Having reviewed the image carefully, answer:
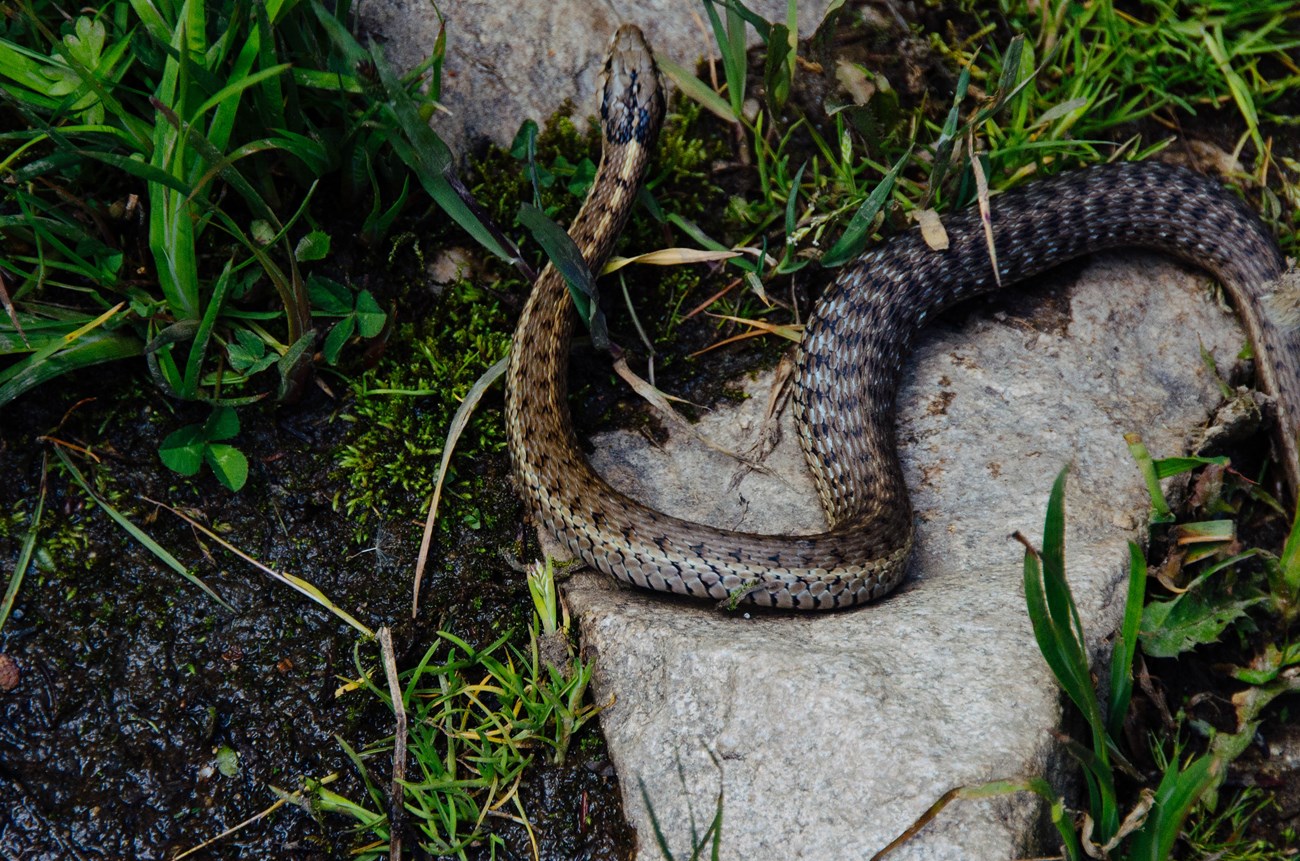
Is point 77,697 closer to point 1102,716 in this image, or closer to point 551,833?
point 551,833

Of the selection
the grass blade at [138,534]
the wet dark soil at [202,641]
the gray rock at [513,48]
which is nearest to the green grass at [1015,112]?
the gray rock at [513,48]

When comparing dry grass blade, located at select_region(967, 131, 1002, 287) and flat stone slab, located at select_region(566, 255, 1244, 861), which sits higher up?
dry grass blade, located at select_region(967, 131, 1002, 287)

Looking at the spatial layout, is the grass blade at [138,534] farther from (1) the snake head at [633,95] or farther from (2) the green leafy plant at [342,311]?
(1) the snake head at [633,95]

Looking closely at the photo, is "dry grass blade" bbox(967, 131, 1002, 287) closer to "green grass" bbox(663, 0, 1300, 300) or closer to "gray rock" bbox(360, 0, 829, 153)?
"green grass" bbox(663, 0, 1300, 300)

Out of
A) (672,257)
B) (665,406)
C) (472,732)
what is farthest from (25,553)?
(672,257)

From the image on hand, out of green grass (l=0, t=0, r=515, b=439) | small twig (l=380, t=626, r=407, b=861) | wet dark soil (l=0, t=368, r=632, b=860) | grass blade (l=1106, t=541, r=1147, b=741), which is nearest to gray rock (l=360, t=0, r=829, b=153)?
green grass (l=0, t=0, r=515, b=439)

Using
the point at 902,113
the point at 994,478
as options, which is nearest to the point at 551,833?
the point at 994,478
